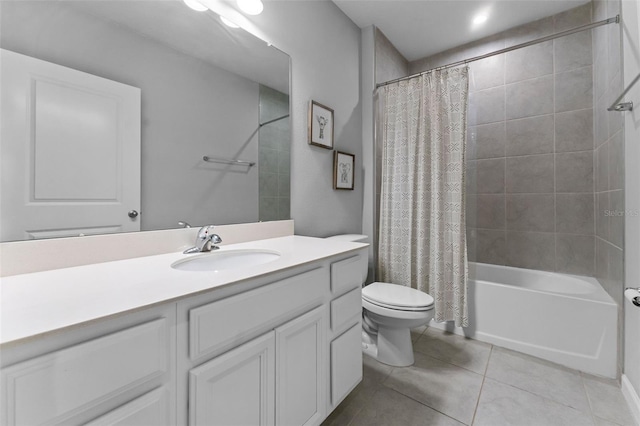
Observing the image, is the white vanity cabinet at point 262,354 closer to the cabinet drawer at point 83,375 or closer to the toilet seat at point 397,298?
the cabinet drawer at point 83,375

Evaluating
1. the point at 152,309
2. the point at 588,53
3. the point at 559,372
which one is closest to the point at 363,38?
the point at 588,53

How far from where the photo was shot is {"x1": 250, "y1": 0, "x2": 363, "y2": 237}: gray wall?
1696 millimetres

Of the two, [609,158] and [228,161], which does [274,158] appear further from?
[609,158]

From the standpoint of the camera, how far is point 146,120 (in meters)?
1.06

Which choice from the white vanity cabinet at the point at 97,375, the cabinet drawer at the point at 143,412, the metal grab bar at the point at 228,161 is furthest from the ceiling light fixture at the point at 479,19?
the cabinet drawer at the point at 143,412

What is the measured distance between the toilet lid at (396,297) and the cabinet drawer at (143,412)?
49.2 inches

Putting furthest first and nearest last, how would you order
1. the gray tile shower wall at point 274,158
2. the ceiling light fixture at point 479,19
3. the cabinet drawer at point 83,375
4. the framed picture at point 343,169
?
the ceiling light fixture at point 479,19
the framed picture at point 343,169
the gray tile shower wall at point 274,158
the cabinet drawer at point 83,375

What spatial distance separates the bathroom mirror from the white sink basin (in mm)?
198

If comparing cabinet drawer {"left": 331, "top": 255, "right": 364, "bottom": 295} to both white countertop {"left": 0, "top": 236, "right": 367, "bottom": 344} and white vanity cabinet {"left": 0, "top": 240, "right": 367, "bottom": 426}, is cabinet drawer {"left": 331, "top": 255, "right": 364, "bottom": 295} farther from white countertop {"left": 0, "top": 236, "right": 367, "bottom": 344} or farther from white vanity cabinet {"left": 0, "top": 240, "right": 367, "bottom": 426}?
white countertop {"left": 0, "top": 236, "right": 367, "bottom": 344}

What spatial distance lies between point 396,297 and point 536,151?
1.90m

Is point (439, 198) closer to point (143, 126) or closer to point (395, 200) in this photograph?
point (395, 200)

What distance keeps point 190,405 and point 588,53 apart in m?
3.33

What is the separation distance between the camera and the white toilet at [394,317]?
1.55 metres

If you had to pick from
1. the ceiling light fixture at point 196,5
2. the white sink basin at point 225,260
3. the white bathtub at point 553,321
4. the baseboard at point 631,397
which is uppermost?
the ceiling light fixture at point 196,5
